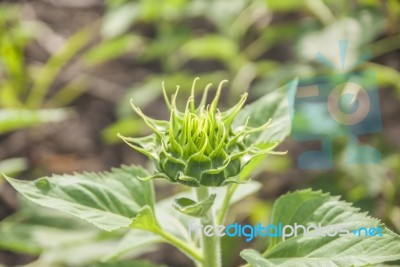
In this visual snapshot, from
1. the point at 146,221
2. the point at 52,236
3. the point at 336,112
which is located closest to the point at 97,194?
the point at 146,221

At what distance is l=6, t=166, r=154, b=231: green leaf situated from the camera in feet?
2.25

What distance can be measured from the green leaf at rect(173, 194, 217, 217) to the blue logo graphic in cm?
65

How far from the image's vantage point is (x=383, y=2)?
153 cm

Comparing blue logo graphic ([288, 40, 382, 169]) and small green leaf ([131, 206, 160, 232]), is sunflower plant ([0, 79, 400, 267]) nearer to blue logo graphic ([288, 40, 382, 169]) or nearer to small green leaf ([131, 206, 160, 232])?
small green leaf ([131, 206, 160, 232])

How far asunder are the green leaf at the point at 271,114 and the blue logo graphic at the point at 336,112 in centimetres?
46

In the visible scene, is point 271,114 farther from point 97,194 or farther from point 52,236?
Answer: point 52,236

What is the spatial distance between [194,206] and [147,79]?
3.97 ft

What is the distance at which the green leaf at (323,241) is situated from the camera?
0.63 m

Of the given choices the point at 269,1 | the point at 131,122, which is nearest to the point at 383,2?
the point at 269,1

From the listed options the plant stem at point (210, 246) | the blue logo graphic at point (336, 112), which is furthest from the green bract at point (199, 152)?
the blue logo graphic at point (336, 112)

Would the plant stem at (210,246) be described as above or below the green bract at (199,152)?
below

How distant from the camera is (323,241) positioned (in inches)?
27.2

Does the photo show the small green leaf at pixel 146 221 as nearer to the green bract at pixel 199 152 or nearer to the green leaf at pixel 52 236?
the green bract at pixel 199 152

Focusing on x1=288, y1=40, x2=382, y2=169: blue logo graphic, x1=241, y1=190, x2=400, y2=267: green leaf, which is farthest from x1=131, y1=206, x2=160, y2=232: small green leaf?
x1=288, y1=40, x2=382, y2=169: blue logo graphic
